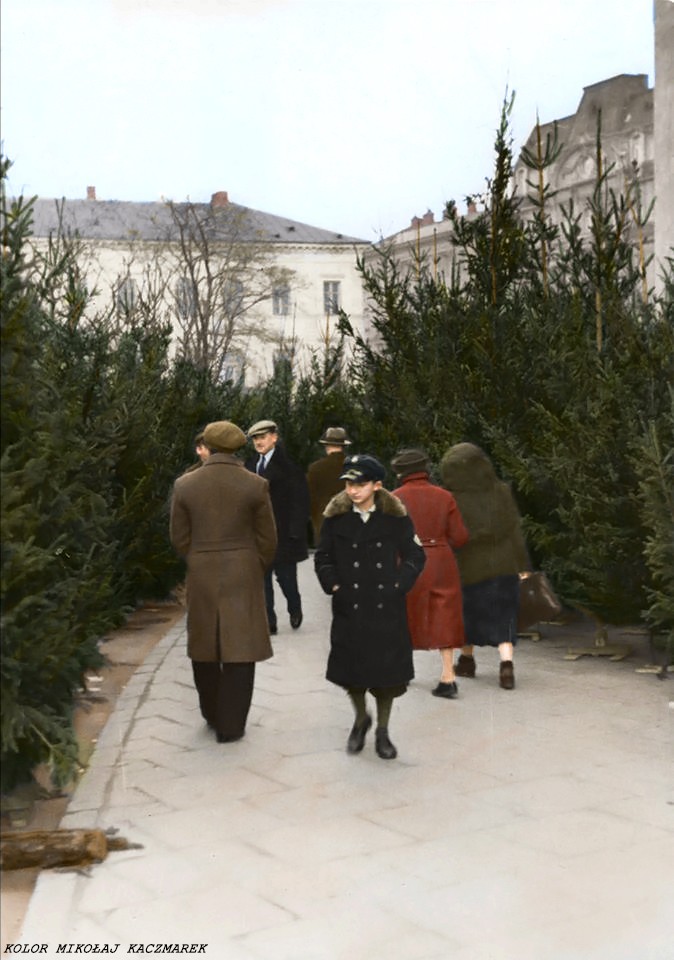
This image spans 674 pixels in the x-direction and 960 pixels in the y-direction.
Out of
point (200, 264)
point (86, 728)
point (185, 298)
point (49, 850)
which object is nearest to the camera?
point (49, 850)

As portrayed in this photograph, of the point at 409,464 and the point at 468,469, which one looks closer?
the point at 409,464

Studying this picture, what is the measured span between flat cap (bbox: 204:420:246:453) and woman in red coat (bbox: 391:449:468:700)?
60.0 inches

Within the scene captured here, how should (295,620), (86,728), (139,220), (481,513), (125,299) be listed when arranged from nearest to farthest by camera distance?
(86,728) → (481,513) → (295,620) → (125,299) → (139,220)

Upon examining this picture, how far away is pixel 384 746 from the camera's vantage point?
310 inches

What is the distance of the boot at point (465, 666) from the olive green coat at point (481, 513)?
0.65m

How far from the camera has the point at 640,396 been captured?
10.7 m

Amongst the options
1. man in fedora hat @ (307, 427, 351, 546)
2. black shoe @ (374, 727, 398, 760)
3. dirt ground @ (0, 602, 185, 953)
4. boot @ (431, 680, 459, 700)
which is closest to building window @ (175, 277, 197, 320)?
man in fedora hat @ (307, 427, 351, 546)

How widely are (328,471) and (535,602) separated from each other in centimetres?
628

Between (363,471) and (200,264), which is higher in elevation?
(200,264)

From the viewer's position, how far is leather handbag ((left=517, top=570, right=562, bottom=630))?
415 inches

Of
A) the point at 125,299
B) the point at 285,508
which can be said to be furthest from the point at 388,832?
the point at 125,299

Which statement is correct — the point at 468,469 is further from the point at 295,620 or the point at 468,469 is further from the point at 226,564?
the point at 295,620

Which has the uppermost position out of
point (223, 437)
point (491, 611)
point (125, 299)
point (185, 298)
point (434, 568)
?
point (185, 298)

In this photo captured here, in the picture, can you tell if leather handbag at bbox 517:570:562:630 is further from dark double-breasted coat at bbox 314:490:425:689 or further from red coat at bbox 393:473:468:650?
dark double-breasted coat at bbox 314:490:425:689
